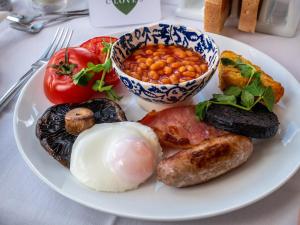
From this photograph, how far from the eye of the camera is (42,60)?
1521mm

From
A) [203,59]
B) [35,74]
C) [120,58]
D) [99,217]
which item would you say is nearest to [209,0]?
[203,59]

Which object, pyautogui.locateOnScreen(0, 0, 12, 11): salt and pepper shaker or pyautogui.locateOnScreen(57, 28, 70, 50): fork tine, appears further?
pyautogui.locateOnScreen(0, 0, 12, 11): salt and pepper shaker

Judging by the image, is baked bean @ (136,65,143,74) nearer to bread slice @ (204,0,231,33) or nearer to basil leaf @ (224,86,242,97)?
basil leaf @ (224,86,242,97)

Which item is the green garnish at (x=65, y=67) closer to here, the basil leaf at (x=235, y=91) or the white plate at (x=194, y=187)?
the white plate at (x=194, y=187)

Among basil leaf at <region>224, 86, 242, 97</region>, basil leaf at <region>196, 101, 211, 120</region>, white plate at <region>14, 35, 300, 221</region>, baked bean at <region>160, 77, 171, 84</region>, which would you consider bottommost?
white plate at <region>14, 35, 300, 221</region>

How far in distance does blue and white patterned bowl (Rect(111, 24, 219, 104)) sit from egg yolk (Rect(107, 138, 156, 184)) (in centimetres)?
21

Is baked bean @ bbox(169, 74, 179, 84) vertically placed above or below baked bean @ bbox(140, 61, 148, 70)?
below

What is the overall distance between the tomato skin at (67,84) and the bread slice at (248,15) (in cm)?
67

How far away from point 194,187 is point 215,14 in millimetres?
848

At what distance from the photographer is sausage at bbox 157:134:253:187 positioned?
36.5 inches

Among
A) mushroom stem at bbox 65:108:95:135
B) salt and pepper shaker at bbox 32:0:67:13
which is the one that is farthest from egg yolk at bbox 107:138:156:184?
salt and pepper shaker at bbox 32:0:67:13

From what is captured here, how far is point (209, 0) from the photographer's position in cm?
156

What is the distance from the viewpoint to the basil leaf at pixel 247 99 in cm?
109

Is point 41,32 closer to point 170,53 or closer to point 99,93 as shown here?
point 99,93
